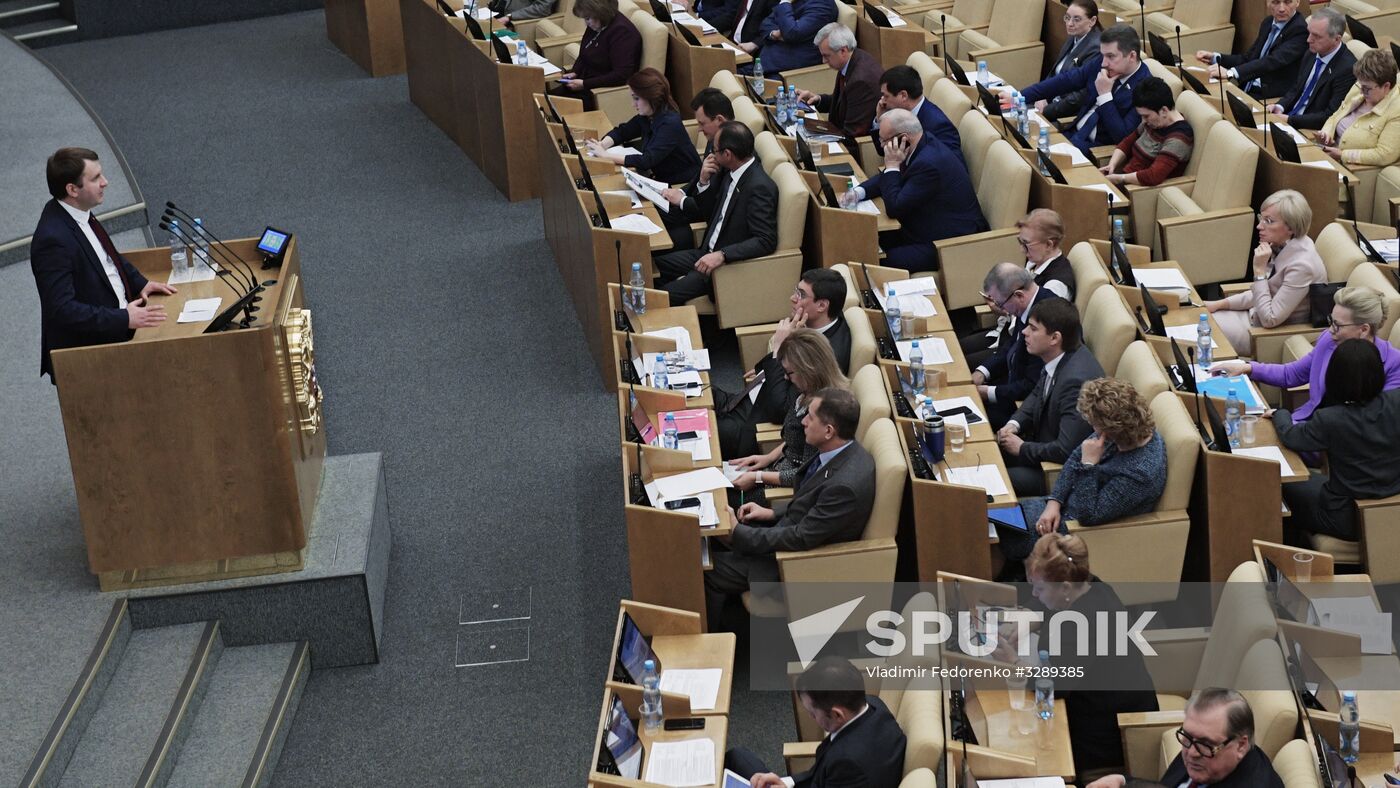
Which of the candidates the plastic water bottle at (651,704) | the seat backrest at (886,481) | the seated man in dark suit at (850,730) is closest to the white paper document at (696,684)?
the plastic water bottle at (651,704)

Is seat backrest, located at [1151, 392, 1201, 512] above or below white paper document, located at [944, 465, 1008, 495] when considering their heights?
above

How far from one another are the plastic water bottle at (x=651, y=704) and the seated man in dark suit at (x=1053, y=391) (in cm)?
183

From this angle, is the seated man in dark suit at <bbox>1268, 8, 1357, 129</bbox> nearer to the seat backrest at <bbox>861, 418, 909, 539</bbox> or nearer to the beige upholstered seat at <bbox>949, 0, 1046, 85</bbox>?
the beige upholstered seat at <bbox>949, 0, 1046, 85</bbox>

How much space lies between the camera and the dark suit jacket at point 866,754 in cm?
407

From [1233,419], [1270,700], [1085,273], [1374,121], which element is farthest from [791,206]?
[1270,700]

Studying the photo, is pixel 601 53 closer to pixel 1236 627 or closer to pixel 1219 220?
Answer: pixel 1219 220

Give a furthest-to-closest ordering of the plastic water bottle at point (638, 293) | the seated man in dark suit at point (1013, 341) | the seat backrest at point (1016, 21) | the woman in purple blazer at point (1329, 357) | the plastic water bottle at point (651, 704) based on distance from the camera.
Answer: the seat backrest at point (1016, 21) < the plastic water bottle at point (638, 293) < the seated man in dark suit at point (1013, 341) < the woman in purple blazer at point (1329, 357) < the plastic water bottle at point (651, 704)

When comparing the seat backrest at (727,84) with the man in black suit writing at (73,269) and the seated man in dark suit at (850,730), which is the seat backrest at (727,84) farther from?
the seated man in dark suit at (850,730)

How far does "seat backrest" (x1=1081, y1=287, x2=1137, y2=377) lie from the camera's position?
19.0 feet

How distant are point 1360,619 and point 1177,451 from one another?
0.77 metres

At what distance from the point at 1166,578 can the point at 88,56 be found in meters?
11.2

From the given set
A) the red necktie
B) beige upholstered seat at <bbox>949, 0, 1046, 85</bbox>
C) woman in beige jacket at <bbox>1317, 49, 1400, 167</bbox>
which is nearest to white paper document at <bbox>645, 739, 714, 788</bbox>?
the red necktie

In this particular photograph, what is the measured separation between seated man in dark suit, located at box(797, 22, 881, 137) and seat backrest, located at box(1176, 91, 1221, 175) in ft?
5.81

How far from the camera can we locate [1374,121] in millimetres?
7469
